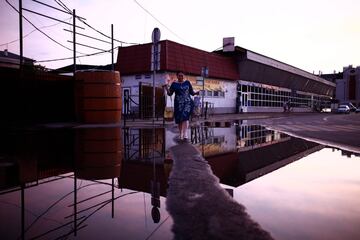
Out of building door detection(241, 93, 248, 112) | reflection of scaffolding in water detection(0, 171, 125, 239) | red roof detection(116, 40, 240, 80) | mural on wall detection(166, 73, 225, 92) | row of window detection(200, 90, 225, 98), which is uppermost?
red roof detection(116, 40, 240, 80)

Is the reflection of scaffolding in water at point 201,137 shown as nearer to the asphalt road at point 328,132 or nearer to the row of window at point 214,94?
the asphalt road at point 328,132

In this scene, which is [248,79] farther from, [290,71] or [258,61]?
[290,71]

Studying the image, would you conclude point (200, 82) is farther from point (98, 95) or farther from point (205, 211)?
point (205, 211)

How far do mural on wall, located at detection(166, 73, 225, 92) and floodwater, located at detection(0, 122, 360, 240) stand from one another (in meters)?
20.8

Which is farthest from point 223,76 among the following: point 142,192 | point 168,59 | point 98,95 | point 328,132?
point 142,192

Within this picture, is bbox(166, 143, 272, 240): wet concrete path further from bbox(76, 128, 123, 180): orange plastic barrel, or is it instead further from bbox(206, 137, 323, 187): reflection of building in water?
bbox(76, 128, 123, 180): orange plastic barrel

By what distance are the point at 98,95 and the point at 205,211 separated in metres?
9.90

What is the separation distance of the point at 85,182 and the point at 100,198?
29.5 inches

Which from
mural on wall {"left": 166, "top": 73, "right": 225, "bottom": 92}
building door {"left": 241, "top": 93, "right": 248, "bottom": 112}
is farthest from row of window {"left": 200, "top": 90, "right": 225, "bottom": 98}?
building door {"left": 241, "top": 93, "right": 248, "bottom": 112}

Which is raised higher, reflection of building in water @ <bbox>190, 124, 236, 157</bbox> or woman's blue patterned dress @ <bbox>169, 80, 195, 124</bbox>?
woman's blue patterned dress @ <bbox>169, 80, 195, 124</bbox>

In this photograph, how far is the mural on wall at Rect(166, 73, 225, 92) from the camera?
86.7ft

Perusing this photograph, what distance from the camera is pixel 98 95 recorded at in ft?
38.2

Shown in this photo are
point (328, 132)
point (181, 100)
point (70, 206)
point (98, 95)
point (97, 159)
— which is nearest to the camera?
point (70, 206)

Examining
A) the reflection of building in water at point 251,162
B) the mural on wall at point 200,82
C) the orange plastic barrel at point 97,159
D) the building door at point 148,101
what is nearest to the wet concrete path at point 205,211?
the reflection of building in water at point 251,162
